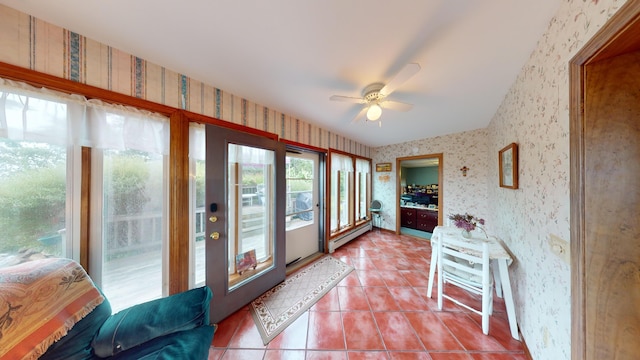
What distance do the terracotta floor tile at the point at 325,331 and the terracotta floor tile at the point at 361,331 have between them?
56 mm

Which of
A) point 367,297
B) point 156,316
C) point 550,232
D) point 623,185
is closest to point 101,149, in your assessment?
point 156,316

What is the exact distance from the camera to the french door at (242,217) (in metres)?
1.59

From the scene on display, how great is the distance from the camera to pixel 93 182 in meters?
1.19

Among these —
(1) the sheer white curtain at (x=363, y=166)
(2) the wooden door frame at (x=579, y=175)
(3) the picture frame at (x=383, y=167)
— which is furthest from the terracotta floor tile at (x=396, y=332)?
(3) the picture frame at (x=383, y=167)

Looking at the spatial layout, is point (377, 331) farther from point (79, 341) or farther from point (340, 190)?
point (340, 190)

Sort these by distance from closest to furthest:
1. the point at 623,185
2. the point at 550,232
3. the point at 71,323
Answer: the point at 623,185
the point at 71,323
the point at 550,232

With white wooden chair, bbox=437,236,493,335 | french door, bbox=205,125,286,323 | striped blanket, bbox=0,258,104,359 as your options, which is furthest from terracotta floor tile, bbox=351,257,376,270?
striped blanket, bbox=0,258,104,359

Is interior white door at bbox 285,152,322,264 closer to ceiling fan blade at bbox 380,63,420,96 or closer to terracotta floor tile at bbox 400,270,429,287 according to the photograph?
terracotta floor tile at bbox 400,270,429,287

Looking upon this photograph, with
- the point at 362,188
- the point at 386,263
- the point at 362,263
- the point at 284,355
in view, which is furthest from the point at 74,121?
the point at 362,188

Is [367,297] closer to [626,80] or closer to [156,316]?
[156,316]

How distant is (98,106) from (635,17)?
257cm

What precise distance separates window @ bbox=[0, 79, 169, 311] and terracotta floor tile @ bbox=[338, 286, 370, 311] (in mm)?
1646

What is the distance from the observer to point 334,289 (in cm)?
208

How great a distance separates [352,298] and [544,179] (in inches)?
73.3
